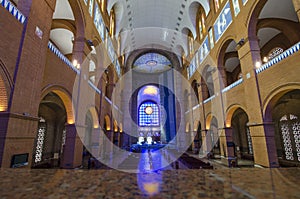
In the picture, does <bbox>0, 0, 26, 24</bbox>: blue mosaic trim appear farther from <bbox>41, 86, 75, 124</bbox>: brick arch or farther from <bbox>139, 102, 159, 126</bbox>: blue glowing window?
<bbox>139, 102, 159, 126</bbox>: blue glowing window

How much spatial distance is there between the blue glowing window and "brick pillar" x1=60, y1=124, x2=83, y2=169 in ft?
78.6

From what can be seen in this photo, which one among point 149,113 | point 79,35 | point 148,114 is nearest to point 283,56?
point 79,35

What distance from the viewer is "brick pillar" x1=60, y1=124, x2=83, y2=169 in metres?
7.87

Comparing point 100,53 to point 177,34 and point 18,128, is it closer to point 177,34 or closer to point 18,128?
point 18,128

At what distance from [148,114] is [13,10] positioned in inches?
1143

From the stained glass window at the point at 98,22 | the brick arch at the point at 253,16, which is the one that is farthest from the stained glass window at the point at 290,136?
the stained glass window at the point at 98,22

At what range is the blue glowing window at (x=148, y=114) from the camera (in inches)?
1272

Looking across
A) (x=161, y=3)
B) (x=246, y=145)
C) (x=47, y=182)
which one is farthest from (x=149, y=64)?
(x=47, y=182)

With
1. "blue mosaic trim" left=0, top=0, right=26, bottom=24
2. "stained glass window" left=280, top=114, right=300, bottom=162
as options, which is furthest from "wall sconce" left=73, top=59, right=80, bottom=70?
"stained glass window" left=280, top=114, right=300, bottom=162

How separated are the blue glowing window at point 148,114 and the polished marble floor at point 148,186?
30.8 metres

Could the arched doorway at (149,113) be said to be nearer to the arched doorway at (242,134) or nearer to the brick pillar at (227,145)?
the arched doorway at (242,134)

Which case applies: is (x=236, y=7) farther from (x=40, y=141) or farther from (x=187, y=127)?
(x=40, y=141)

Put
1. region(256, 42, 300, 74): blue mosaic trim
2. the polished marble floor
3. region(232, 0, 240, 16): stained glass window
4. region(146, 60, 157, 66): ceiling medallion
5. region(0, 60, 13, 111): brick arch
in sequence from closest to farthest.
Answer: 1. the polished marble floor
2. region(0, 60, 13, 111): brick arch
3. region(256, 42, 300, 74): blue mosaic trim
4. region(232, 0, 240, 16): stained glass window
5. region(146, 60, 157, 66): ceiling medallion

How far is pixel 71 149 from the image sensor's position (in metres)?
8.05
